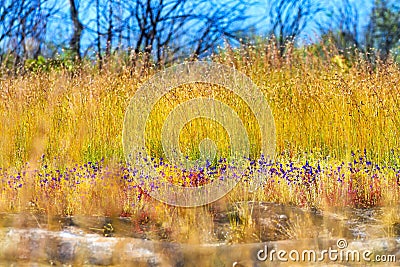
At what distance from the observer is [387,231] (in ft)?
9.61

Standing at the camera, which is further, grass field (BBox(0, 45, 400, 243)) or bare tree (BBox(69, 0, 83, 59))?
bare tree (BBox(69, 0, 83, 59))

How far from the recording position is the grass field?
11.0ft

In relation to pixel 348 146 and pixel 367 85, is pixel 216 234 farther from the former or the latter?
pixel 367 85

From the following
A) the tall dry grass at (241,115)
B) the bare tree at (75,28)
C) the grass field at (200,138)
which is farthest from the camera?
the bare tree at (75,28)

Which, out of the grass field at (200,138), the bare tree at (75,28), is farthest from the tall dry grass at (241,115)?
the bare tree at (75,28)

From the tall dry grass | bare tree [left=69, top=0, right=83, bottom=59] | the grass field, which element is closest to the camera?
the grass field

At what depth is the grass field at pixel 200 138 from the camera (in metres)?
3.35

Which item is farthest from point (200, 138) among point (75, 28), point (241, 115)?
point (75, 28)

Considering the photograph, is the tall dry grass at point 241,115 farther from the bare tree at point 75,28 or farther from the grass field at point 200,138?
the bare tree at point 75,28

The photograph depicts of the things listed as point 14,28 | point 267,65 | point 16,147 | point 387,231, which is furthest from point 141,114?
point 14,28

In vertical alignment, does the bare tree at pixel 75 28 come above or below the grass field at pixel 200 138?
above

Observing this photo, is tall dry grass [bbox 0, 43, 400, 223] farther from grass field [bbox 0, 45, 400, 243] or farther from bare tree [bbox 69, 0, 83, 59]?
bare tree [bbox 69, 0, 83, 59]

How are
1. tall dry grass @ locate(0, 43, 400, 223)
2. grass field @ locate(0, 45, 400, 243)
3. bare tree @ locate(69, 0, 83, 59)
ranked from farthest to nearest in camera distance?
1. bare tree @ locate(69, 0, 83, 59)
2. tall dry grass @ locate(0, 43, 400, 223)
3. grass field @ locate(0, 45, 400, 243)

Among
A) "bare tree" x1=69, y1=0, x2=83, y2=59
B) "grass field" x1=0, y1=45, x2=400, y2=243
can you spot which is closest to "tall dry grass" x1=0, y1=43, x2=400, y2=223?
"grass field" x1=0, y1=45, x2=400, y2=243
